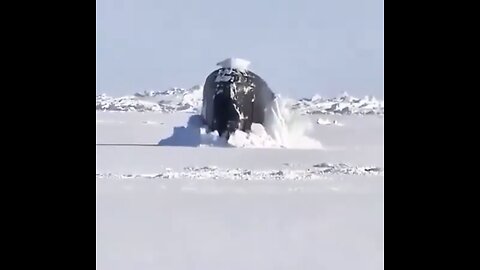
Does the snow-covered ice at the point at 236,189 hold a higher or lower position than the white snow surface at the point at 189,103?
lower

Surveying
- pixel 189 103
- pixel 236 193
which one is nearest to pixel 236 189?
pixel 236 193

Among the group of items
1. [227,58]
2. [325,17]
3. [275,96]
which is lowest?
[275,96]

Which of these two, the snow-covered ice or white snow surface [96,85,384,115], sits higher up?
white snow surface [96,85,384,115]

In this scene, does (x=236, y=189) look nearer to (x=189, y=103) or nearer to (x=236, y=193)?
(x=236, y=193)

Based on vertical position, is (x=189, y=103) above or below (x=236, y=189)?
above

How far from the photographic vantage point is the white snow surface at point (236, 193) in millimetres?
1651

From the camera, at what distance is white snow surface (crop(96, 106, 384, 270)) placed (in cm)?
165

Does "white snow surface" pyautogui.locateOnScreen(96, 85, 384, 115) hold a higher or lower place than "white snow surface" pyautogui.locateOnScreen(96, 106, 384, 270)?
higher

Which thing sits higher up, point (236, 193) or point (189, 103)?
point (189, 103)

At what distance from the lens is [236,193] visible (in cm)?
168
